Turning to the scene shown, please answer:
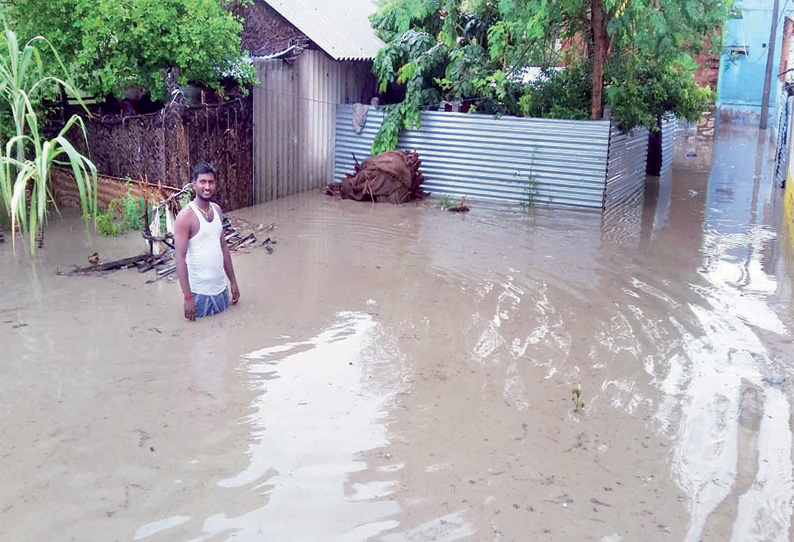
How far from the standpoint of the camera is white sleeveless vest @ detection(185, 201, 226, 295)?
618cm

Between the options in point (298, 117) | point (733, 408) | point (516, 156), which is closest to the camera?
point (733, 408)

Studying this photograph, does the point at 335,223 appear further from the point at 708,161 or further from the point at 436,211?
the point at 708,161

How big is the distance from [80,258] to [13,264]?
655 millimetres

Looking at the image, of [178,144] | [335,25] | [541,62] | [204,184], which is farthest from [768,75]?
[204,184]

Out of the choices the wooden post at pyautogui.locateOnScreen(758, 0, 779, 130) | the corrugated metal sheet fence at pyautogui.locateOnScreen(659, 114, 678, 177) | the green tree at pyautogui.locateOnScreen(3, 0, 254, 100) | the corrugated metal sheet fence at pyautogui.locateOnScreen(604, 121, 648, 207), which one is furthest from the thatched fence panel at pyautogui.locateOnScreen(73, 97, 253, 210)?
the wooden post at pyautogui.locateOnScreen(758, 0, 779, 130)

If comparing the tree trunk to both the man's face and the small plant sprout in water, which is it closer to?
the man's face

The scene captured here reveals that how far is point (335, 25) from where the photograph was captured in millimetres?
13617

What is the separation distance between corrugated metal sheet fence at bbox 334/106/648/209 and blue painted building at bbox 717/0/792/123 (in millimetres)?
17758

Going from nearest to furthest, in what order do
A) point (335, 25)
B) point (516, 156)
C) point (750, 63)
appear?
point (516, 156), point (335, 25), point (750, 63)

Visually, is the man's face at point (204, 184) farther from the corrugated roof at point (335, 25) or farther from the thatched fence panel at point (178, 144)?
the corrugated roof at point (335, 25)

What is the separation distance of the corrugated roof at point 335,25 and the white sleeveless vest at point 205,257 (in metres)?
6.72

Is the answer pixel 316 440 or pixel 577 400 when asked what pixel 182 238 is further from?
pixel 577 400

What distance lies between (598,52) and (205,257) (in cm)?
801

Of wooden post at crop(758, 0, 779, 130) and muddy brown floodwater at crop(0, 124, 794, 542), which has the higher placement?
wooden post at crop(758, 0, 779, 130)
